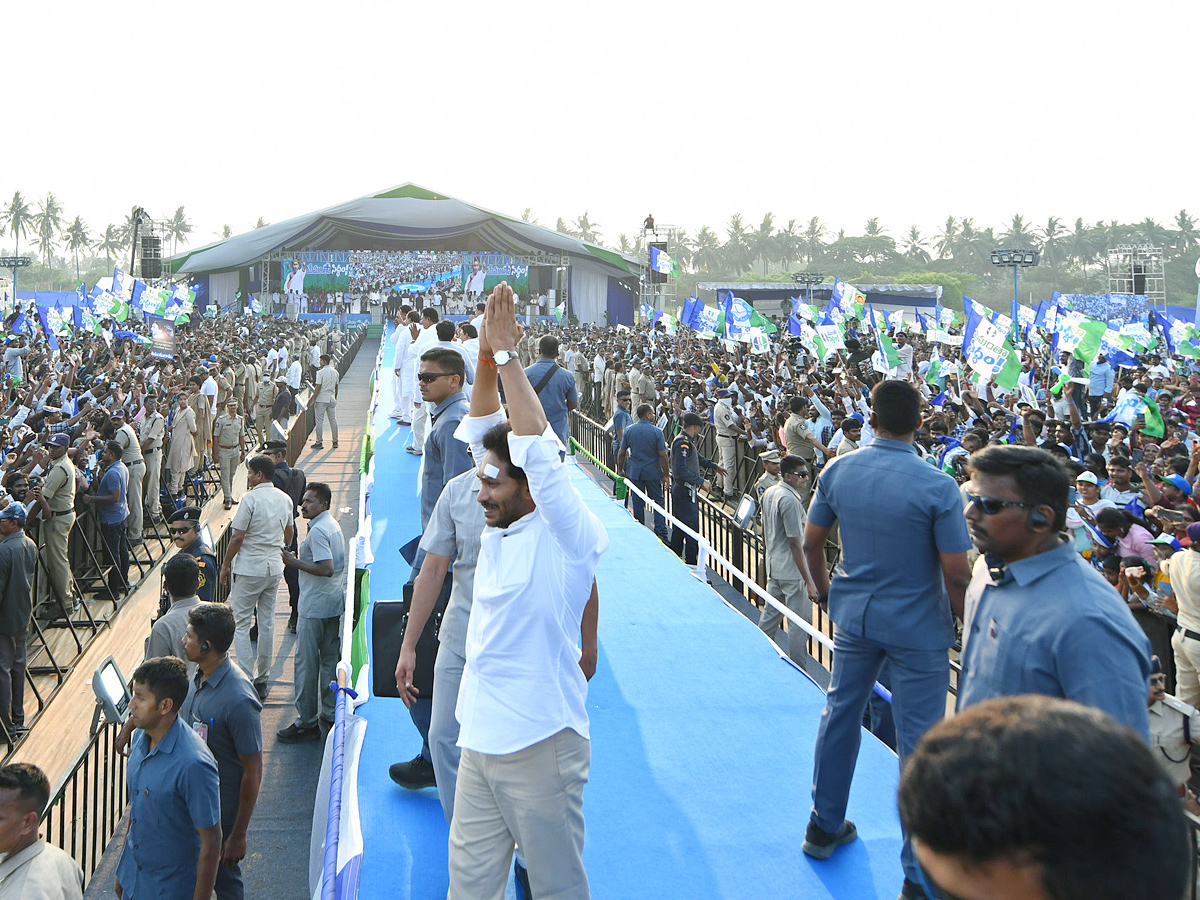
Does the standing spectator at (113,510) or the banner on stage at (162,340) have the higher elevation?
the banner on stage at (162,340)

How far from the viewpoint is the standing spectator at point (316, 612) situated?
7559 mm

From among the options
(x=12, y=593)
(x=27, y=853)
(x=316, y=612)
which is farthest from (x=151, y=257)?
(x=27, y=853)

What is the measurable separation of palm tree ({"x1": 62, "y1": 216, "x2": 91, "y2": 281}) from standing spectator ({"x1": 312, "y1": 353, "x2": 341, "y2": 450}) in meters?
113

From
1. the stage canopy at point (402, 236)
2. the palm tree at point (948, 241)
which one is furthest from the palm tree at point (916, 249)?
the stage canopy at point (402, 236)

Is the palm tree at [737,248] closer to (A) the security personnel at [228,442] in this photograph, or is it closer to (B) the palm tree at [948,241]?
(B) the palm tree at [948,241]

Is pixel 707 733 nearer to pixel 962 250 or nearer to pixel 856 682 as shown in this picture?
pixel 856 682

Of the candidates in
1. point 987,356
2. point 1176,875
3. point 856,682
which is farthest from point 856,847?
point 987,356

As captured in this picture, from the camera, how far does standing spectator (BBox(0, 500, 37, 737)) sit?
749cm

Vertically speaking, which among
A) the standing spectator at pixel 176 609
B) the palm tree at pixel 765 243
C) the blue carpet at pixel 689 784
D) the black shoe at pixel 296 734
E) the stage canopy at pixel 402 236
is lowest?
the black shoe at pixel 296 734

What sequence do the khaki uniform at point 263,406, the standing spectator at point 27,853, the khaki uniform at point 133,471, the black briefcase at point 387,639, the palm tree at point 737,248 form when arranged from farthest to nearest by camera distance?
the palm tree at point 737,248 < the khaki uniform at point 263,406 < the khaki uniform at point 133,471 < the black briefcase at point 387,639 < the standing spectator at point 27,853

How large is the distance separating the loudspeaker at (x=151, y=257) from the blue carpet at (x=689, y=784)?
146ft

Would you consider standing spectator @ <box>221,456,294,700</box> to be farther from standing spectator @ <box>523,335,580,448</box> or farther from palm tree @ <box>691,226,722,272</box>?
palm tree @ <box>691,226,722,272</box>

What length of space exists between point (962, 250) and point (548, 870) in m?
114

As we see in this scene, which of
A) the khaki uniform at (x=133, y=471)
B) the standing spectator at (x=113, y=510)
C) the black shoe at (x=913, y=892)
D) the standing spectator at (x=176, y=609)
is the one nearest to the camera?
the black shoe at (x=913, y=892)
